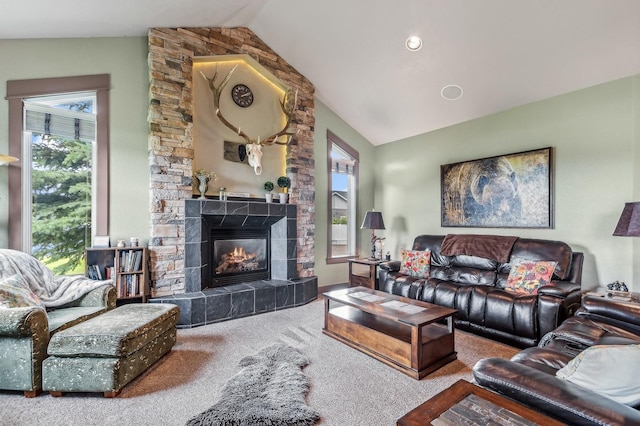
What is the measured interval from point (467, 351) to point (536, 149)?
2.61 m

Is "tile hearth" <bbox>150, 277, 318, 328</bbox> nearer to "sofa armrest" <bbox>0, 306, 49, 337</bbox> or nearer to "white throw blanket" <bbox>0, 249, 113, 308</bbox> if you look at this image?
"white throw blanket" <bbox>0, 249, 113, 308</bbox>

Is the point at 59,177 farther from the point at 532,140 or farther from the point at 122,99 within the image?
the point at 532,140

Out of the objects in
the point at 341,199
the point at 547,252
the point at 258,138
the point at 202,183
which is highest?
the point at 258,138

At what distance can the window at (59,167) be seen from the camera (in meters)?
3.22

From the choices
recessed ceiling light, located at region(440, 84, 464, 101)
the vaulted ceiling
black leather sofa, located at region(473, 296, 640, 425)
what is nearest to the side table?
the vaulted ceiling

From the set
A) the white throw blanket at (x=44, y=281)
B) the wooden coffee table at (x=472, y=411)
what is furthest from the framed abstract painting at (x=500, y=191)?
the white throw blanket at (x=44, y=281)

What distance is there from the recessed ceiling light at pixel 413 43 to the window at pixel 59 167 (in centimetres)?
354

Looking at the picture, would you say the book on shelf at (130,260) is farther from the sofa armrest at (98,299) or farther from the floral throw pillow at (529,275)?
the floral throw pillow at (529,275)

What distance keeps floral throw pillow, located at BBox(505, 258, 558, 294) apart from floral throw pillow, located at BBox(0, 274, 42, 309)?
439cm

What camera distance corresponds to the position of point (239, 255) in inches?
176

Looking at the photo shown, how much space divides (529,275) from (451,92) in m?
2.47

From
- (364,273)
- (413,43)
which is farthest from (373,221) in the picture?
(413,43)

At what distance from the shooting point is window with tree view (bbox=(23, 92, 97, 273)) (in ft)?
10.9

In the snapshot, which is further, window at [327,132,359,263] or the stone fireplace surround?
window at [327,132,359,263]
